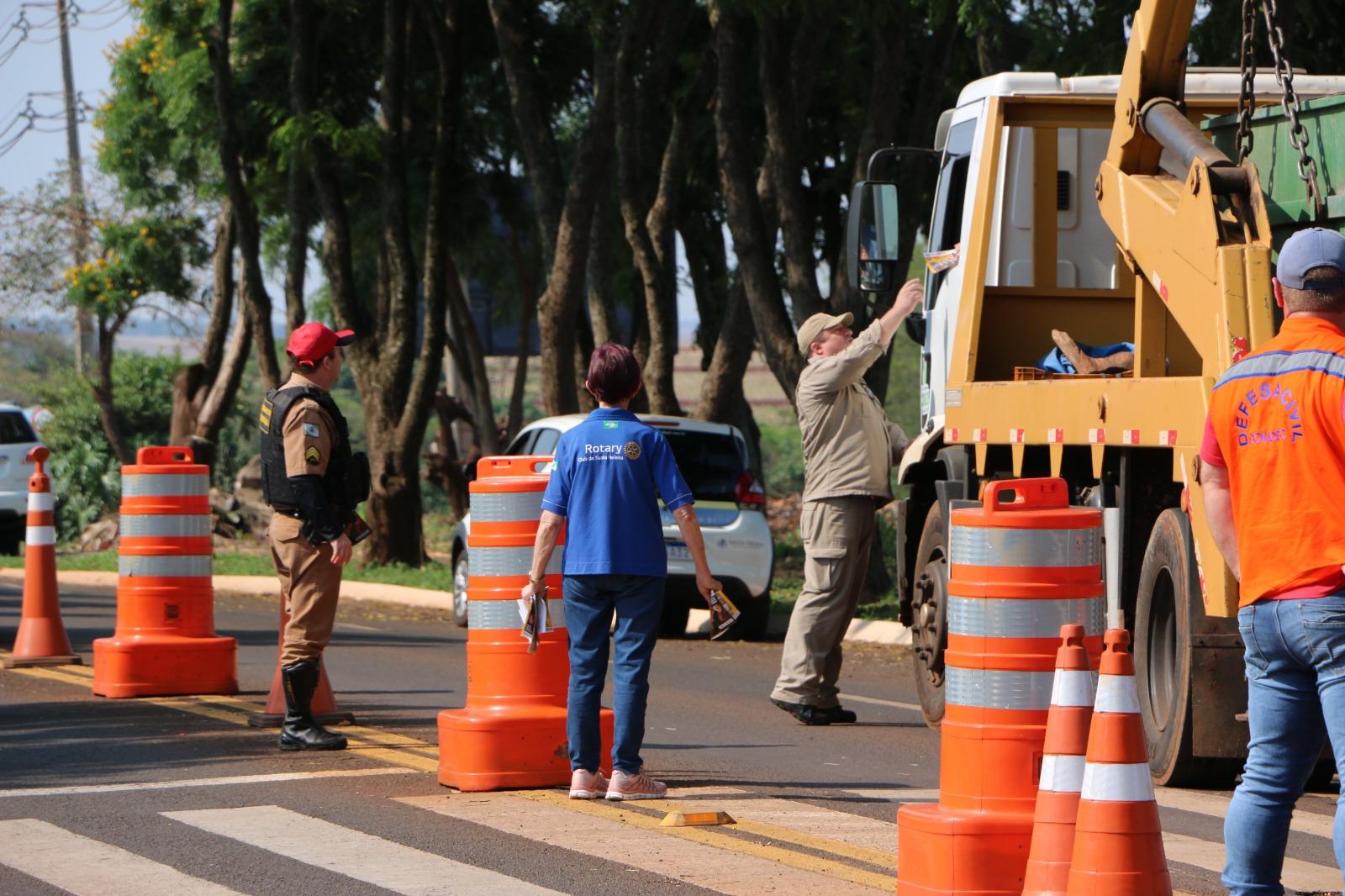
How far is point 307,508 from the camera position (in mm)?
9086

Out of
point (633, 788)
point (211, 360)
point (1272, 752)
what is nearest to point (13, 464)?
point (211, 360)

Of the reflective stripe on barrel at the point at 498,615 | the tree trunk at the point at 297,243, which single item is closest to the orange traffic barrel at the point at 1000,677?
the reflective stripe on barrel at the point at 498,615

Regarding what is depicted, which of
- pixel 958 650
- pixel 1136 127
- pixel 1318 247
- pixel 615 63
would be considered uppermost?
pixel 615 63

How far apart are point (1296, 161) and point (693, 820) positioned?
3.64m

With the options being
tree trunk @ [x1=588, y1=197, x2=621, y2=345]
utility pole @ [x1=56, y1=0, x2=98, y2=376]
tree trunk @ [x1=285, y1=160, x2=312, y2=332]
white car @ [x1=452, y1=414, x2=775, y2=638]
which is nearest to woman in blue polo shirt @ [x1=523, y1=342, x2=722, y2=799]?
white car @ [x1=452, y1=414, x2=775, y2=638]

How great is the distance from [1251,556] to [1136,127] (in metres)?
4.63

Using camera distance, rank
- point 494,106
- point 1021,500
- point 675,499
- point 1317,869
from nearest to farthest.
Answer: point 1021,500, point 1317,869, point 675,499, point 494,106

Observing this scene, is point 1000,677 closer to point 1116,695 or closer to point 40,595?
point 1116,695

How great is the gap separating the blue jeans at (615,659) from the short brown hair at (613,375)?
0.70 metres

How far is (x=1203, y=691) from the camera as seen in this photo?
8055 millimetres

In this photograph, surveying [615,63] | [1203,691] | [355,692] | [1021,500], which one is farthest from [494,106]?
[1021,500]

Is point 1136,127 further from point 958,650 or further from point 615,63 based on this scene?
point 615,63

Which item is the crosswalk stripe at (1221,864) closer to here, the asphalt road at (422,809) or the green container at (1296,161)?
the asphalt road at (422,809)

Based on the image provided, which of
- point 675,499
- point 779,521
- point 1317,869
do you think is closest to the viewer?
point 1317,869
